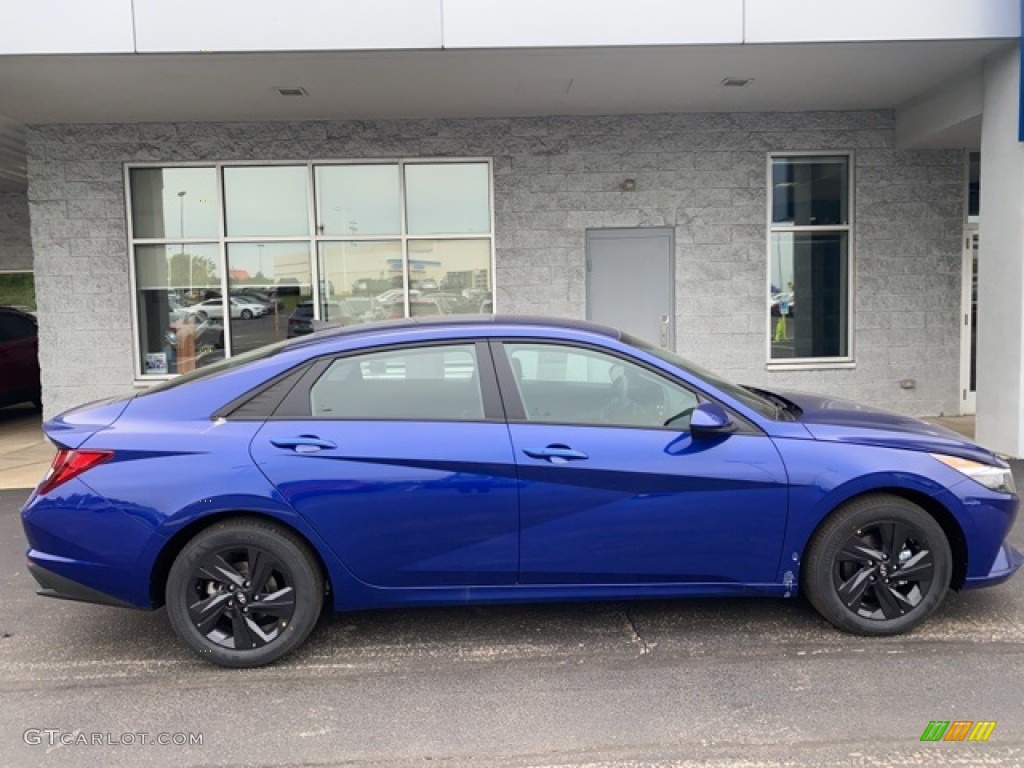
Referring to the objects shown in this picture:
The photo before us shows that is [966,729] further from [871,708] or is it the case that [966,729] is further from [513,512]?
[513,512]

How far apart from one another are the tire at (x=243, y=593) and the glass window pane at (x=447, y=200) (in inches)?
257

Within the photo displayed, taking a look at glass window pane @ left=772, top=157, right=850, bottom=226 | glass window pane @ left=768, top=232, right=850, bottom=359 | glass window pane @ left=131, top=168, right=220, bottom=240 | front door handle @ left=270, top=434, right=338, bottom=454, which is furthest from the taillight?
glass window pane @ left=772, top=157, right=850, bottom=226

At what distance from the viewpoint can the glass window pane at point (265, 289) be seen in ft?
32.6

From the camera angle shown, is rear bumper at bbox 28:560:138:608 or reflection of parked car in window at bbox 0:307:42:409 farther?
reflection of parked car in window at bbox 0:307:42:409

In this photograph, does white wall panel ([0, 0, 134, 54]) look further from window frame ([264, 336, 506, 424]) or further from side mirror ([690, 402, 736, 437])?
side mirror ([690, 402, 736, 437])

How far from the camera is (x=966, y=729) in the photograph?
129 inches

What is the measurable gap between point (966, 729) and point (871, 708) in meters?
0.34

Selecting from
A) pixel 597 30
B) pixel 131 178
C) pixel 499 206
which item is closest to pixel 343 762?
pixel 597 30

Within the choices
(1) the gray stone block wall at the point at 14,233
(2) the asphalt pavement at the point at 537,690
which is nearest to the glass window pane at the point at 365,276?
(2) the asphalt pavement at the point at 537,690

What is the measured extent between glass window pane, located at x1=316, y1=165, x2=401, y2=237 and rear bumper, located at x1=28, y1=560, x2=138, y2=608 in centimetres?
657

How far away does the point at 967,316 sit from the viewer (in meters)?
10.1

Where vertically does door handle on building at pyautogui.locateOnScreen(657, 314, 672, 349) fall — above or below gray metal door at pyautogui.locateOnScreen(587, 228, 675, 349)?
below

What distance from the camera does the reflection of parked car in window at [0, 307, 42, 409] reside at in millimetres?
11500

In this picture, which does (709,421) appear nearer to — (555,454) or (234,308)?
(555,454)
